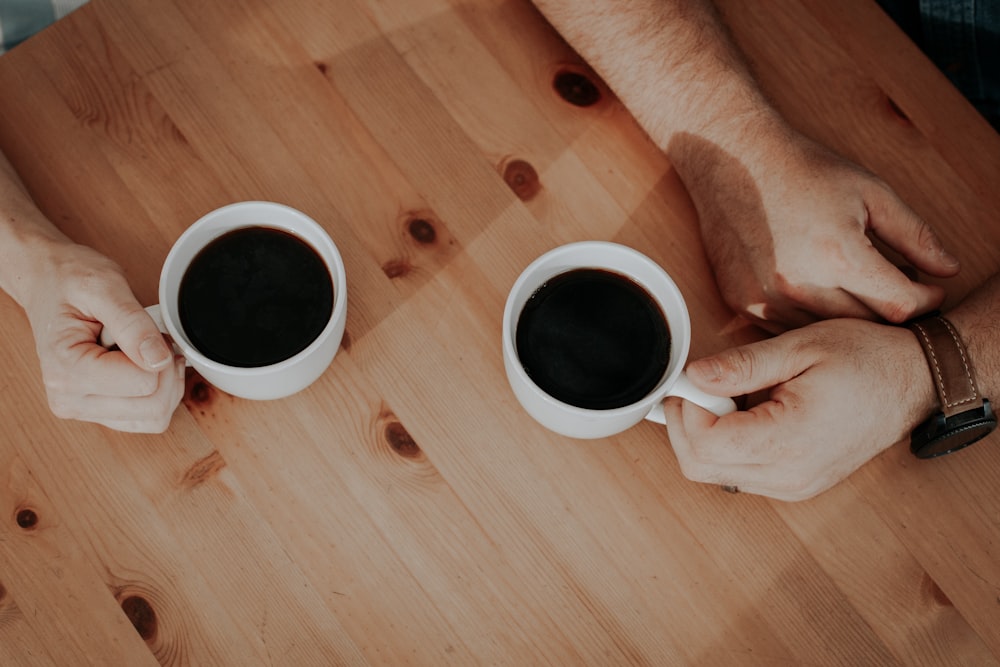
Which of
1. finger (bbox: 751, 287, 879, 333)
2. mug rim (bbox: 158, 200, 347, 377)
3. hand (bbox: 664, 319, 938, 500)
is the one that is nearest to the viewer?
mug rim (bbox: 158, 200, 347, 377)

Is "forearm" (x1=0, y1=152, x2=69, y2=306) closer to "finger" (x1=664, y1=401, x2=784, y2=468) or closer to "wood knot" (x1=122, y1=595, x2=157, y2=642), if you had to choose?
"wood knot" (x1=122, y1=595, x2=157, y2=642)

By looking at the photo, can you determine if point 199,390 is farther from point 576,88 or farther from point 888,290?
point 888,290

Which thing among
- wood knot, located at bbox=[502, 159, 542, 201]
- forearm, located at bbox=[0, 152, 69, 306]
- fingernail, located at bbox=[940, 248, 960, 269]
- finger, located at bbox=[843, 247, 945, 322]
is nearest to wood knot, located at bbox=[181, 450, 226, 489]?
forearm, located at bbox=[0, 152, 69, 306]

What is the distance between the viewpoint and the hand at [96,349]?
78 centimetres

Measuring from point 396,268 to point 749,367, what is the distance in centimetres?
43

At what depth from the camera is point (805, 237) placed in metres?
0.95

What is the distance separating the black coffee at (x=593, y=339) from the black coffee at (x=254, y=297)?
Result: 23 centimetres

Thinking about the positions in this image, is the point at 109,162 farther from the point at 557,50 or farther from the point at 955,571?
the point at 955,571

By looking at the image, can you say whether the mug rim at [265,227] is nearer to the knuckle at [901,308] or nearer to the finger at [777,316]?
the finger at [777,316]

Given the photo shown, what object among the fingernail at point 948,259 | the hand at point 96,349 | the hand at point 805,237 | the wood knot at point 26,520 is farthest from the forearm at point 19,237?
the fingernail at point 948,259

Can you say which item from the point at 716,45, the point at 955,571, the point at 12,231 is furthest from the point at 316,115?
the point at 955,571

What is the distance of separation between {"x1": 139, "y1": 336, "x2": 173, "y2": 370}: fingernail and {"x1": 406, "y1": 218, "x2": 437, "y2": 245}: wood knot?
320mm

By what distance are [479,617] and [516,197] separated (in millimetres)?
498

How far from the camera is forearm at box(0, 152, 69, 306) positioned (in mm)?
861
